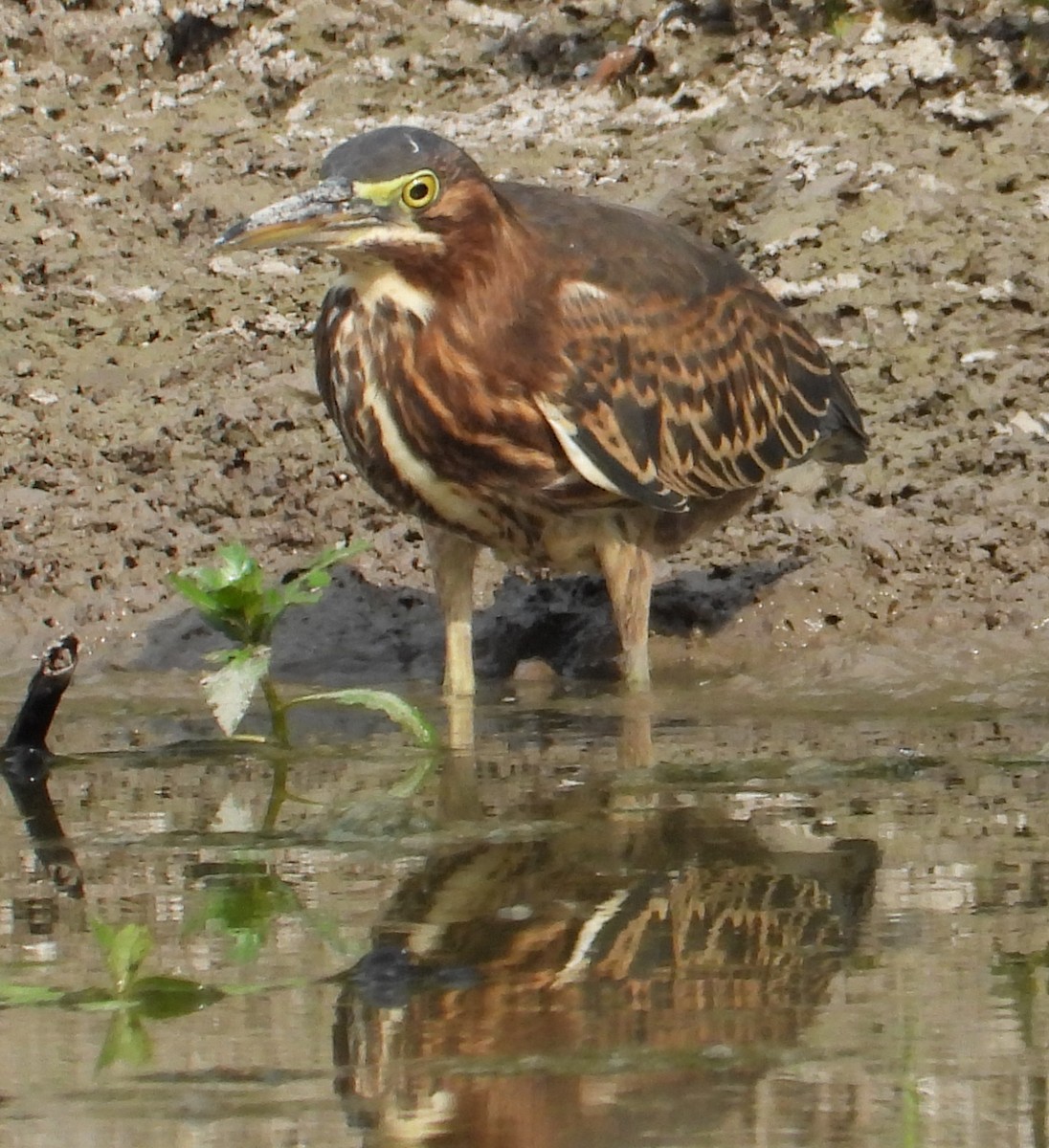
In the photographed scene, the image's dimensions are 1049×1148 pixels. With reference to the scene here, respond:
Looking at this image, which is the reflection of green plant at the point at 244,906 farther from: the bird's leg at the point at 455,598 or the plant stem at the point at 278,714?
the bird's leg at the point at 455,598

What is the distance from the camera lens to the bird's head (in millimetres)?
5504

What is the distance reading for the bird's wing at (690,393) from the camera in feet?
20.5

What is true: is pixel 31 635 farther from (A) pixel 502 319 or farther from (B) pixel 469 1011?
(B) pixel 469 1011

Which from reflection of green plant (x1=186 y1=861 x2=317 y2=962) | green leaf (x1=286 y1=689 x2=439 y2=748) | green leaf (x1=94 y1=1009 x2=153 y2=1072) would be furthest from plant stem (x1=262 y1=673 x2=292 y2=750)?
green leaf (x1=94 y1=1009 x2=153 y2=1072)

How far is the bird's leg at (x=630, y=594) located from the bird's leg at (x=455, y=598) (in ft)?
1.26

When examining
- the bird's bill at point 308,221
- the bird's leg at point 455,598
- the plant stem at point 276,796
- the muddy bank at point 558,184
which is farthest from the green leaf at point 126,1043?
the muddy bank at point 558,184

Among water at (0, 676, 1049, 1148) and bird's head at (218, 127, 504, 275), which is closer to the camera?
water at (0, 676, 1049, 1148)

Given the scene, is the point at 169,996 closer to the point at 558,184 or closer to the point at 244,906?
the point at 244,906

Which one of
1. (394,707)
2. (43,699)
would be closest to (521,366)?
(394,707)

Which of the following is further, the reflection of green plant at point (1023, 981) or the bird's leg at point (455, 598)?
the bird's leg at point (455, 598)

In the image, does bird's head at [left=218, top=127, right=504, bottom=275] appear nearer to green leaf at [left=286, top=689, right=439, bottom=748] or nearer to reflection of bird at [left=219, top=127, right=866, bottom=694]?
reflection of bird at [left=219, top=127, right=866, bottom=694]

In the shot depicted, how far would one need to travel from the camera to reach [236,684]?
5.50 metres

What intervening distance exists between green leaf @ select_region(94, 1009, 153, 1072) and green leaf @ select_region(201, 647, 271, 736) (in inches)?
81.1

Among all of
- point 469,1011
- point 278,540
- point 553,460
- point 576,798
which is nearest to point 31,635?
point 278,540
